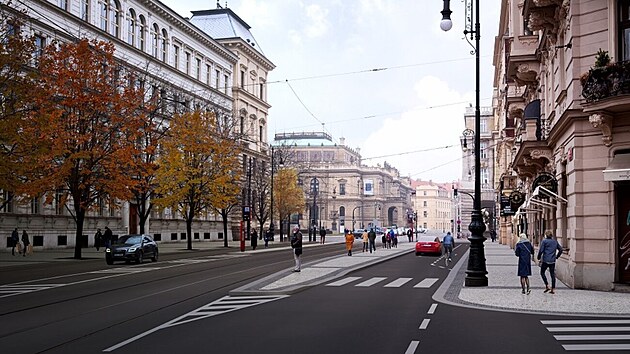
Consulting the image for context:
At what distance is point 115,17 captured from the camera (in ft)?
191

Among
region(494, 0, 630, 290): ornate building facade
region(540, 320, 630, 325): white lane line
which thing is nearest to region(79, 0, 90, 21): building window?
region(494, 0, 630, 290): ornate building facade

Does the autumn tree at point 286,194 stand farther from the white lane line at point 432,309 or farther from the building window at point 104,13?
the white lane line at point 432,309

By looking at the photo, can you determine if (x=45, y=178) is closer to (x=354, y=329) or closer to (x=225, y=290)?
(x=225, y=290)

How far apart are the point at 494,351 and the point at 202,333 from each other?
4827 mm

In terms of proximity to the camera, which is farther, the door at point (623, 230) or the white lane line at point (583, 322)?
the door at point (623, 230)

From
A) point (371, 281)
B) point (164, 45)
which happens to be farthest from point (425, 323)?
point (164, 45)

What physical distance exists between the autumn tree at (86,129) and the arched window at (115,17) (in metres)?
18.9

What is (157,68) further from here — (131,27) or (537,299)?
(537,299)

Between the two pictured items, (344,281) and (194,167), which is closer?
(344,281)

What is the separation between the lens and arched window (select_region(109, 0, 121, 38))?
5769 cm

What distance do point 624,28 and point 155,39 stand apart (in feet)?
170

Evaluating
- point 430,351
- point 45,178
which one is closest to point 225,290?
point 430,351

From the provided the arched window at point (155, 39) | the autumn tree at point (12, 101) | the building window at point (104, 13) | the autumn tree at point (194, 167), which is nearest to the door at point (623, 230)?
the autumn tree at point (12, 101)

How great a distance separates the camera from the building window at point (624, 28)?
19.7 meters
